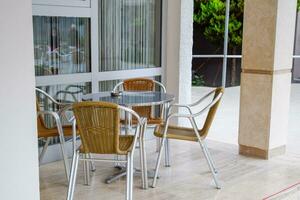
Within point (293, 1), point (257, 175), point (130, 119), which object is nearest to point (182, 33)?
point (293, 1)

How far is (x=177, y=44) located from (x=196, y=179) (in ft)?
6.52

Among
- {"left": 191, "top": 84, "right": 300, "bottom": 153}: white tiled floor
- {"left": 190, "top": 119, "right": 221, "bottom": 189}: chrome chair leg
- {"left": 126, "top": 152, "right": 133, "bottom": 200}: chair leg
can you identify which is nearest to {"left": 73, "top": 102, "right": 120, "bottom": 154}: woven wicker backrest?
{"left": 126, "top": 152, "right": 133, "bottom": 200}: chair leg

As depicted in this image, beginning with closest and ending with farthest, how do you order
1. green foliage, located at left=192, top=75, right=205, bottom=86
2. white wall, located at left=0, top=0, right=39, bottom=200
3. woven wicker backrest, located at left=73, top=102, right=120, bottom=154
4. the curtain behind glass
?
white wall, located at left=0, top=0, right=39, bottom=200 → woven wicker backrest, located at left=73, top=102, right=120, bottom=154 → the curtain behind glass → green foliage, located at left=192, top=75, right=205, bottom=86

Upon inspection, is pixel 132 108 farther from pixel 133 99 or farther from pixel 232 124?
pixel 232 124

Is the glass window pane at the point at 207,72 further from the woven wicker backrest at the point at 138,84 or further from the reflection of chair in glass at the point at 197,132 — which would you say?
the reflection of chair in glass at the point at 197,132

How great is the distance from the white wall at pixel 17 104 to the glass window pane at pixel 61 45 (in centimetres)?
189

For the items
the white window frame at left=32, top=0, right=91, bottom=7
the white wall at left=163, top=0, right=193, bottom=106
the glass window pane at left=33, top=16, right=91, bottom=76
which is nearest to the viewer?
the white window frame at left=32, top=0, right=91, bottom=7

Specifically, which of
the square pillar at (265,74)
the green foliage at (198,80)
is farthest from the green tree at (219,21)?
the square pillar at (265,74)

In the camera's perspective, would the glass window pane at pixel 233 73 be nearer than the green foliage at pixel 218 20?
No

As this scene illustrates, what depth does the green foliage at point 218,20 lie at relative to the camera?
11.2 metres

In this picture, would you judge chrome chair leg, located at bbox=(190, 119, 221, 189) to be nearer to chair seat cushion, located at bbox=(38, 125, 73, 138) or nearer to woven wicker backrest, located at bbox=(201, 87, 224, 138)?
woven wicker backrest, located at bbox=(201, 87, 224, 138)

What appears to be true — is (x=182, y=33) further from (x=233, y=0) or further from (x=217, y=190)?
(x=233, y=0)

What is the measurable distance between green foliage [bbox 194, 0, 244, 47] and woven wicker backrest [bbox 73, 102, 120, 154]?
890 cm

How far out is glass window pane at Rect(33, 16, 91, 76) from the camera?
13.3 ft
